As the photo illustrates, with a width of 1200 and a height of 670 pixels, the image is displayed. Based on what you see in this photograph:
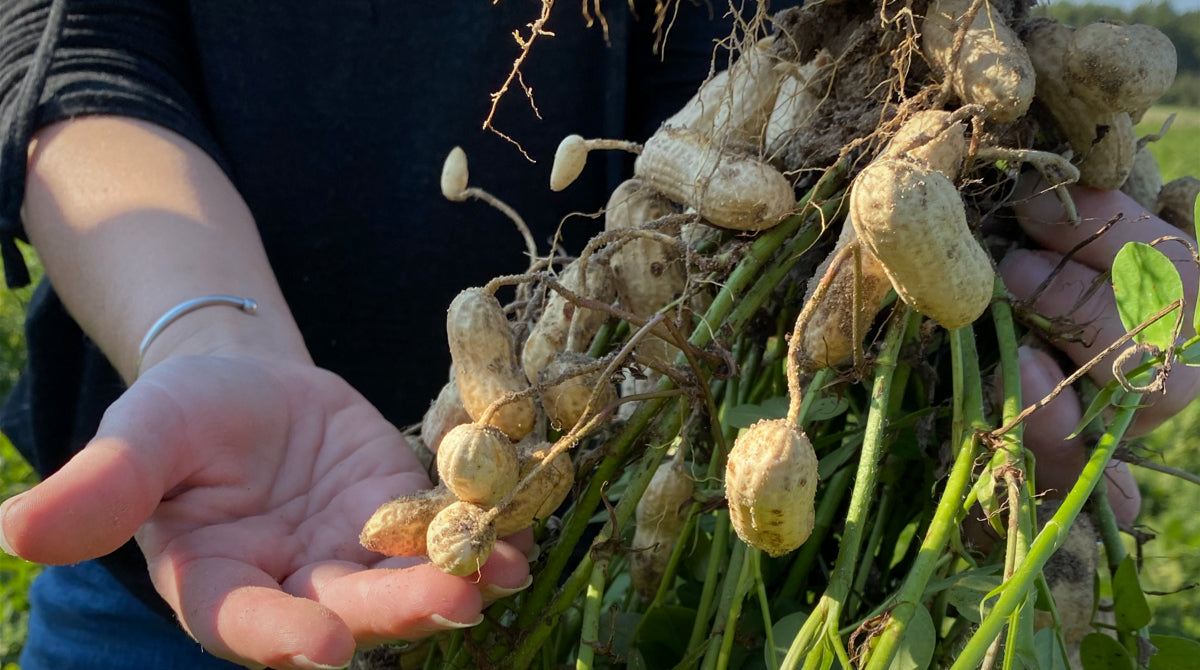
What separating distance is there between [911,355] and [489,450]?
0.27 metres

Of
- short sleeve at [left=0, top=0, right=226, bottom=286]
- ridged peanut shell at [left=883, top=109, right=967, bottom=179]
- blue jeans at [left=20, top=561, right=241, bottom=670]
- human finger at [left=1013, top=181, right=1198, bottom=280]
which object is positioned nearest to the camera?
ridged peanut shell at [left=883, top=109, right=967, bottom=179]

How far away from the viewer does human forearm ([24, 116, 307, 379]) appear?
31.8 inches

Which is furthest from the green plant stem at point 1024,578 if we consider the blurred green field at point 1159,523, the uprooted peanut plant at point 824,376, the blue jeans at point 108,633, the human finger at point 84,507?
the blue jeans at point 108,633

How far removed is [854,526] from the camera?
498mm

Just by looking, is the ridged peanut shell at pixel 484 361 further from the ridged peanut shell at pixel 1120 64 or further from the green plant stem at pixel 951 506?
the ridged peanut shell at pixel 1120 64

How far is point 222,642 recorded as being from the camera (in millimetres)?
574

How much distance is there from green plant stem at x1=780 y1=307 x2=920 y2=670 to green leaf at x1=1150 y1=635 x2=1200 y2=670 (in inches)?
8.4

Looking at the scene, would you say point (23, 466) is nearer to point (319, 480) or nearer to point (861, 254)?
point (319, 480)

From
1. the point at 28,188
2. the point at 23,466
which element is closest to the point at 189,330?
the point at 28,188

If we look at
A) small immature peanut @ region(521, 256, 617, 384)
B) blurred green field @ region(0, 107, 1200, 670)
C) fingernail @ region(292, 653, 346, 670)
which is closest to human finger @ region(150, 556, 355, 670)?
fingernail @ region(292, 653, 346, 670)

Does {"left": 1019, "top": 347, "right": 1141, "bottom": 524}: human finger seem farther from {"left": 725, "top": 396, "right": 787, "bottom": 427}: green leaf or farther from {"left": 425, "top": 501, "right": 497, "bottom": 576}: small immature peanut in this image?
{"left": 425, "top": 501, "right": 497, "bottom": 576}: small immature peanut

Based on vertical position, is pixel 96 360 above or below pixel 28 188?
below

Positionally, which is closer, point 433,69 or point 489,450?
point 489,450

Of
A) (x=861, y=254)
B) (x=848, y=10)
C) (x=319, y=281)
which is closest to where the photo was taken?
(x=861, y=254)
